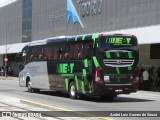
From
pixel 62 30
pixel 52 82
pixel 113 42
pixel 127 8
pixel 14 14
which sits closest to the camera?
pixel 113 42

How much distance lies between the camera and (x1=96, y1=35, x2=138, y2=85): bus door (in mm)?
20219

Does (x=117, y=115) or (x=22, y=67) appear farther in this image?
(x=22, y=67)

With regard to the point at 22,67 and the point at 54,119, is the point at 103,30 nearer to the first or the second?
the point at 22,67

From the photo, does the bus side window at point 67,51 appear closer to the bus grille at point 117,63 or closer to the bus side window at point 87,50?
the bus side window at point 87,50

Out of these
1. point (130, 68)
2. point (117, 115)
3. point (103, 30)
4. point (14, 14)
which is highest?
point (14, 14)

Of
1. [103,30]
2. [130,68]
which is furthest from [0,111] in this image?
[103,30]

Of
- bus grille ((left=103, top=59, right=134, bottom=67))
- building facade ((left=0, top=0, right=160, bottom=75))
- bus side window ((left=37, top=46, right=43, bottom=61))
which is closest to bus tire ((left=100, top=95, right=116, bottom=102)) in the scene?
bus grille ((left=103, top=59, right=134, bottom=67))

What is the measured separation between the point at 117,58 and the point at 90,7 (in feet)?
92.9

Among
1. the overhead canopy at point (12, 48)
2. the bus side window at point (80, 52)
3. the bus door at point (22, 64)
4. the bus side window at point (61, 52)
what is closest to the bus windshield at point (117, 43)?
the bus side window at point (80, 52)

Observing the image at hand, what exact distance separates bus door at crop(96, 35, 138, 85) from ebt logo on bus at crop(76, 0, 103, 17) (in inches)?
1027

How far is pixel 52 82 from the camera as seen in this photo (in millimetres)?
24750

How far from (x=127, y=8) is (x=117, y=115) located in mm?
27474

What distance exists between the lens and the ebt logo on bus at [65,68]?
2247 centimetres

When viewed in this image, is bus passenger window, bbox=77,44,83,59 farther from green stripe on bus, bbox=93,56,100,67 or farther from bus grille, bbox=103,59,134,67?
bus grille, bbox=103,59,134,67
